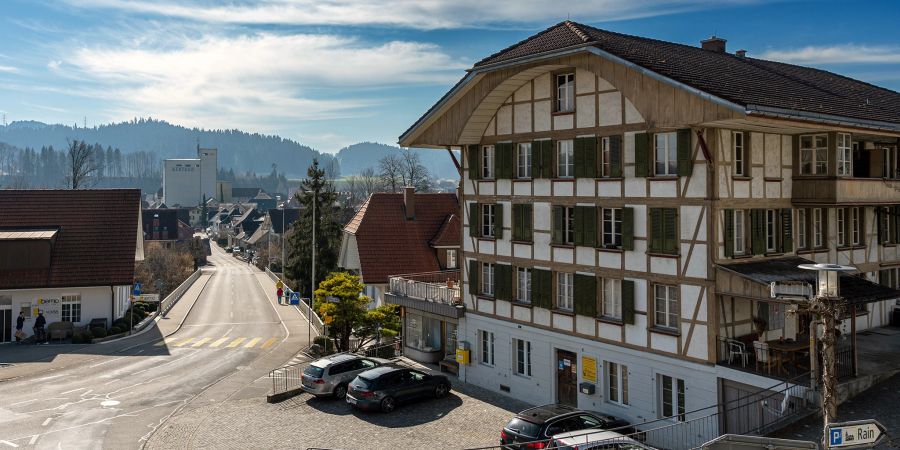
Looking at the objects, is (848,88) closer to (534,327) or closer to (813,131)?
(813,131)

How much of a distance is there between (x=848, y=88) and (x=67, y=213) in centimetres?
4313

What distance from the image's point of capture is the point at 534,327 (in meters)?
26.5

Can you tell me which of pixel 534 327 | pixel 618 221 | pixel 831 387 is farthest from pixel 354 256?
pixel 831 387

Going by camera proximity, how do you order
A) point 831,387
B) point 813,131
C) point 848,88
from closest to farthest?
point 831,387 → point 813,131 → point 848,88

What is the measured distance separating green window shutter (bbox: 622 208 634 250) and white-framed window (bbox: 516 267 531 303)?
5072 millimetres

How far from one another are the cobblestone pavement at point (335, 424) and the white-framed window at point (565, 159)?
853cm

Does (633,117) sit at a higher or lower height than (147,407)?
higher

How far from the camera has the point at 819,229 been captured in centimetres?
2445

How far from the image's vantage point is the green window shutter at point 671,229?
839 inches

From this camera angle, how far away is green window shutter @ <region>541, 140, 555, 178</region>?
25688mm

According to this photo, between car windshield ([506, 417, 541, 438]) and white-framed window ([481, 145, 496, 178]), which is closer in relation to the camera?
car windshield ([506, 417, 541, 438])

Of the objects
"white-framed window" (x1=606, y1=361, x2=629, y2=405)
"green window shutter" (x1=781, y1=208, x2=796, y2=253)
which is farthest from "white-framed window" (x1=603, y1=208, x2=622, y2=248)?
"green window shutter" (x1=781, y1=208, x2=796, y2=253)

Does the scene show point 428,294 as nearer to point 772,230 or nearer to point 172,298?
→ point 772,230

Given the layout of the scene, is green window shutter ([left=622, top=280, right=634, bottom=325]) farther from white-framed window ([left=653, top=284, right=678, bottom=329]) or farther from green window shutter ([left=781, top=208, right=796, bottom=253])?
green window shutter ([left=781, top=208, right=796, bottom=253])
